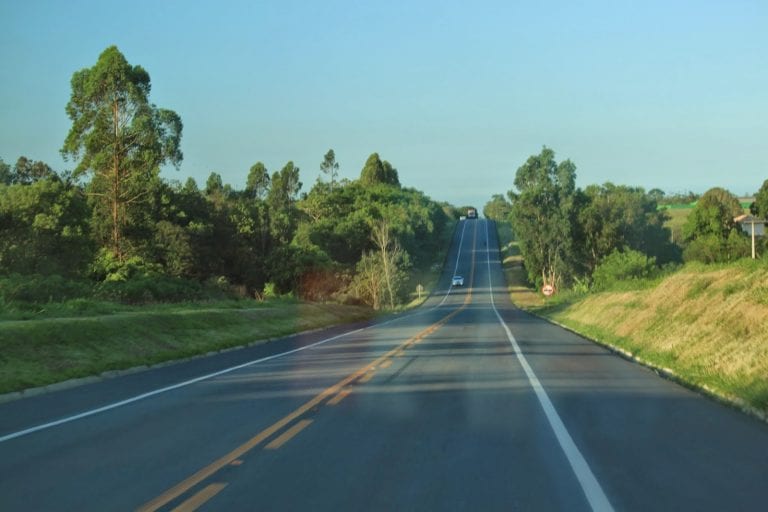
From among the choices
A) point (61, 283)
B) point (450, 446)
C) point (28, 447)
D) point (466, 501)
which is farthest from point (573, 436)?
point (61, 283)

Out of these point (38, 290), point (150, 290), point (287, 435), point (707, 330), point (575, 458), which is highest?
point (38, 290)

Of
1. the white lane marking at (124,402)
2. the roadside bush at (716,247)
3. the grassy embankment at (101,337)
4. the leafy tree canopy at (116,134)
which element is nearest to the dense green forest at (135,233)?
the leafy tree canopy at (116,134)

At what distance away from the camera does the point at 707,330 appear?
704 inches

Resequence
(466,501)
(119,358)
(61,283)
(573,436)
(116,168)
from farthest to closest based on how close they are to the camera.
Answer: (116,168) < (61,283) < (119,358) < (573,436) < (466,501)

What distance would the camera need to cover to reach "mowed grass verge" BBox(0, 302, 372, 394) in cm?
1622

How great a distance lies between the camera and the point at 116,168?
52.8 m

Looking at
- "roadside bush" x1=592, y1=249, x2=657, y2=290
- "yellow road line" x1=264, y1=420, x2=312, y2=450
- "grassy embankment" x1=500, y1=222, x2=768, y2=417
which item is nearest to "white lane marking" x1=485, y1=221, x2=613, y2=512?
"grassy embankment" x1=500, y1=222, x2=768, y2=417

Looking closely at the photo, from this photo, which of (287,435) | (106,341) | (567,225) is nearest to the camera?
(287,435)

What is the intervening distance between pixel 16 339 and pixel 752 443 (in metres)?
14.5

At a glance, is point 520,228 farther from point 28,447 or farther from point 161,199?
point 28,447

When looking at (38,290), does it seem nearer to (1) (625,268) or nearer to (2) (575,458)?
(2) (575,458)

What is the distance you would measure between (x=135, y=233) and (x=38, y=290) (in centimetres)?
2758

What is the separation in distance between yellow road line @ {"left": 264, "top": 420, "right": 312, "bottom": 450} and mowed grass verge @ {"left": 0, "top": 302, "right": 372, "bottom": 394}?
638cm

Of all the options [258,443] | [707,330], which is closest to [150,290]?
[707,330]
